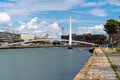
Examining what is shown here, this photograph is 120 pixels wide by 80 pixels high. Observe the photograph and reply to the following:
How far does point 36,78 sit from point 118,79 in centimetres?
1365

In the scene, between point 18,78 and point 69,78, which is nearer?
point 69,78

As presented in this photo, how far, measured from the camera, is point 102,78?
1969 cm

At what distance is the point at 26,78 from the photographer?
31.4 m

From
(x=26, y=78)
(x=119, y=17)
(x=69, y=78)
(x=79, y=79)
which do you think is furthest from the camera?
(x=119, y=17)

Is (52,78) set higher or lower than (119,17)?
lower

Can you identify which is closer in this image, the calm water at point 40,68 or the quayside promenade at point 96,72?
the quayside promenade at point 96,72

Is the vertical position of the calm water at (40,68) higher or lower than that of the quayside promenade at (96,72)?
lower

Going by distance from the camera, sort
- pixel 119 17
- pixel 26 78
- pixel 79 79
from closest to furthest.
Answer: pixel 79 79 < pixel 26 78 < pixel 119 17

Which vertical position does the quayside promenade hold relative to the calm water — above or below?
above

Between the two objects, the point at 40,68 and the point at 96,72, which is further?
the point at 40,68

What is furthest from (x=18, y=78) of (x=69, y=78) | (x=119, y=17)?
(x=119, y=17)

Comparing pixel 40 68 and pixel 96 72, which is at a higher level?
pixel 96 72

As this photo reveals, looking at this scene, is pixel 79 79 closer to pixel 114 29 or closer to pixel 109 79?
pixel 109 79

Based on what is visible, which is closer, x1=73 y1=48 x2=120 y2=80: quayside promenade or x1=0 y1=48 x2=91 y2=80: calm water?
x1=73 y1=48 x2=120 y2=80: quayside promenade
